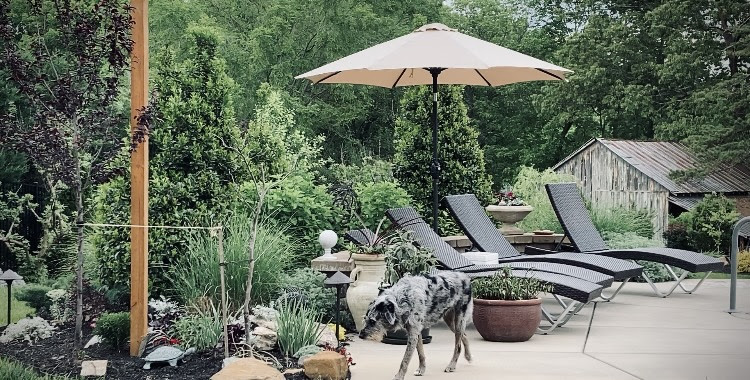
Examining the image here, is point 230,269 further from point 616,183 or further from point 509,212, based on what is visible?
point 616,183

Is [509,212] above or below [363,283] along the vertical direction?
above

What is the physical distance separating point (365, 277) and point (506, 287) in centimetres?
118

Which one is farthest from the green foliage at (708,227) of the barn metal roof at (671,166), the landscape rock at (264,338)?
the landscape rock at (264,338)

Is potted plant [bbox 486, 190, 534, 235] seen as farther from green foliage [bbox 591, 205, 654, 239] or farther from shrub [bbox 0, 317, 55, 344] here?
shrub [bbox 0, 317, 55, 344]

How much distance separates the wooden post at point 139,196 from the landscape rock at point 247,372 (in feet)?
4.14

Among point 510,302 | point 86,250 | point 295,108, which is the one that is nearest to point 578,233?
point 510,302

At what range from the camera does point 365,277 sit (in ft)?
24.4

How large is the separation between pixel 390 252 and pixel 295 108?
18962 millimetres

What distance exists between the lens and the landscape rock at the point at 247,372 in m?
4.85

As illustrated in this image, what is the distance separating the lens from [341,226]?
9.50 metres

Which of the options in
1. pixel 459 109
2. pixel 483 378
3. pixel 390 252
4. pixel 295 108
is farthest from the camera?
pixel 295 108

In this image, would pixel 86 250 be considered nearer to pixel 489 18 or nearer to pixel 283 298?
pixel 283 298

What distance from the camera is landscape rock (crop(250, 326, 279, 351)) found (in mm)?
6082

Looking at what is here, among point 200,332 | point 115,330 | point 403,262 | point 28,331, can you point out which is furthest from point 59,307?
point 403,262
